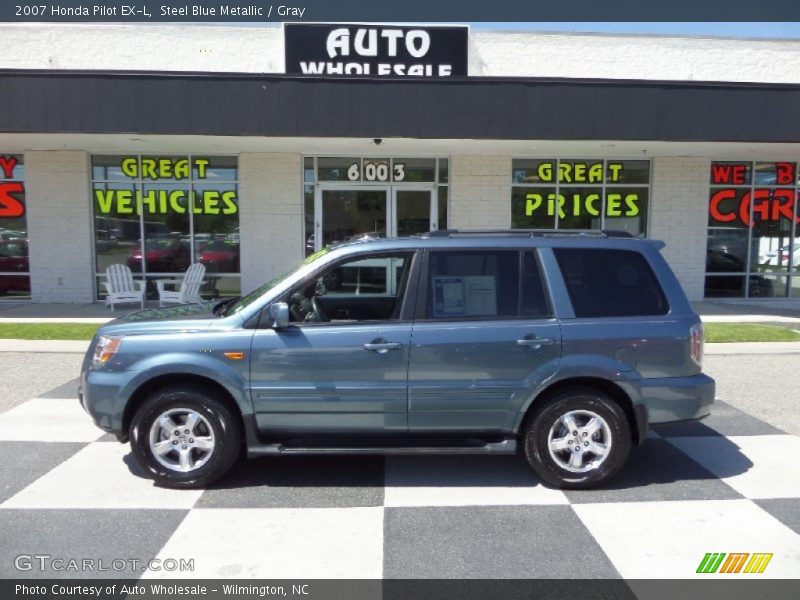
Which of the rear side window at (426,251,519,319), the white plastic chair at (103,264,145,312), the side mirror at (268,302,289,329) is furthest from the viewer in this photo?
the white plastic chair at (103,264,145,312)

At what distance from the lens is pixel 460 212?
13625 mm

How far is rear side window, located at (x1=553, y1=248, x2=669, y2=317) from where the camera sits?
4488 mm

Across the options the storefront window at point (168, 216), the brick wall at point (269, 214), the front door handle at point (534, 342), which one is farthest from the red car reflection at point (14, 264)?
the front door handle at point (534, 342)

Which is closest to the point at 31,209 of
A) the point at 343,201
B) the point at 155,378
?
the point at 343,201

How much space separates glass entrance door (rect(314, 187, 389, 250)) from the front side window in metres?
8.18

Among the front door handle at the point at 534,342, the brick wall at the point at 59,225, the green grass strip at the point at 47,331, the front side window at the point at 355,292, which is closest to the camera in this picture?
the front door handle at the point at 534,342

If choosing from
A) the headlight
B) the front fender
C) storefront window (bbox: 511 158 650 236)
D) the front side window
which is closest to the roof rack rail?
the front side window

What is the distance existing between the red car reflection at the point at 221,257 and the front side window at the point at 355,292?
8.66 m

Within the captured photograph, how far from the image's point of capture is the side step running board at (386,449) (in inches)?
171

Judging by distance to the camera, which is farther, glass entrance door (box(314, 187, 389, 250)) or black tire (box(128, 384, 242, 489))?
glass entrance door (box(314, 187, 389, 250))

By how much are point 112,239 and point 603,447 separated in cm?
1223

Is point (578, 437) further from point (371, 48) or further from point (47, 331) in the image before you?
point (371, 48)

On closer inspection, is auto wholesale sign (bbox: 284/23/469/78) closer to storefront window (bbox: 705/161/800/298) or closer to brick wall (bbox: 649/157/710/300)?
brick wall (bbox: 649/157/710/300)

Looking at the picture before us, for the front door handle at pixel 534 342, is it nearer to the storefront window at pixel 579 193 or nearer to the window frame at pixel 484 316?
the window frame at pixel 484 316
